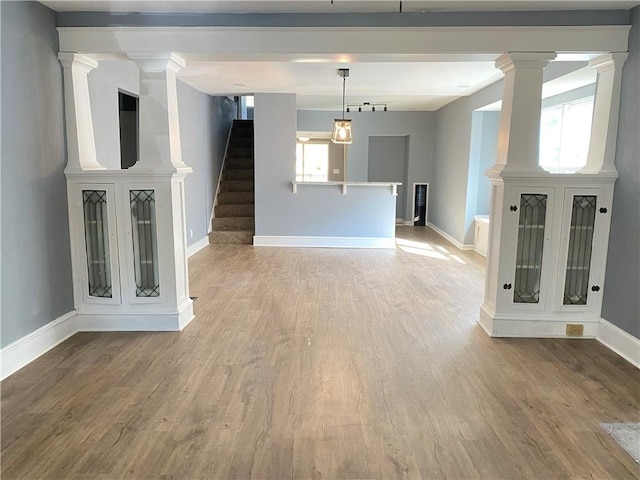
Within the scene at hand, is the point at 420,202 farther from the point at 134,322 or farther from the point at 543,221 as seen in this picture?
the point at 134,322

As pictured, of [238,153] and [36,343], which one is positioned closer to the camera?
[36,343]

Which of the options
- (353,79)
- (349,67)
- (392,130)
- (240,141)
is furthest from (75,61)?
(392,130)

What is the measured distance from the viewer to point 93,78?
13.2ft

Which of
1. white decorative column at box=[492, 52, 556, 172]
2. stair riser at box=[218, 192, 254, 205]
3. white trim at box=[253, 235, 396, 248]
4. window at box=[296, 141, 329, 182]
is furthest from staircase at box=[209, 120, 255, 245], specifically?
white decorative column at box=[492, 52, 556, 172]

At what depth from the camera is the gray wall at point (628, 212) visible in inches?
121

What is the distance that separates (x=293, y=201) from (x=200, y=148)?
5.62ft

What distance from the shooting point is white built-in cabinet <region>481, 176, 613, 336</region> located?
3359 mm

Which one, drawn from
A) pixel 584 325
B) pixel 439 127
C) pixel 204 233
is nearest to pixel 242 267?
pixel 204 233

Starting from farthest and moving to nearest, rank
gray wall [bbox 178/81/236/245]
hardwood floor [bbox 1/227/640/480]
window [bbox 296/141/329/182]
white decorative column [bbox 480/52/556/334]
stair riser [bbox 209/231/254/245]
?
window [bbox 296/141/329/182], stair riser [bbox 209/231/254/245], gray wall [bbox 178/81/236/245], white decorative column [bbox 480/52/556/334], hardwood floor [bbox 1/227/640/480]

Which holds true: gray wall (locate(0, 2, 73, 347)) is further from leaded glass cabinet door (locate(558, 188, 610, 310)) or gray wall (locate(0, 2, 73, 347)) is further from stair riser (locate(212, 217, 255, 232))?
stair riser (locate(212, 217, 255, 232))

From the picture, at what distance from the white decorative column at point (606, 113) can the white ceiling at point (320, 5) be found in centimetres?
38

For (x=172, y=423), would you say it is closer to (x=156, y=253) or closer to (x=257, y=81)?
(x=156, y=253)

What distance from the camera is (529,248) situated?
3.49m

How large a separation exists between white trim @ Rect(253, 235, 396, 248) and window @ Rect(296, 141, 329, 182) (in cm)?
522
